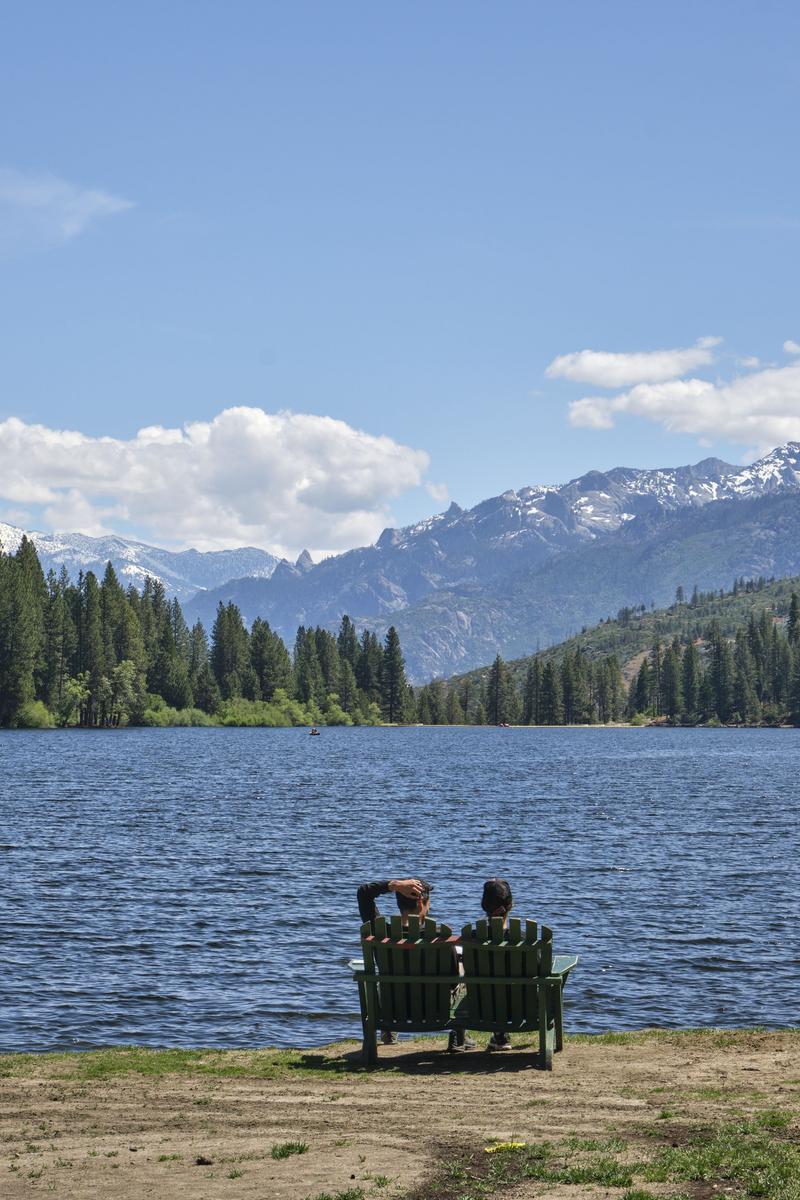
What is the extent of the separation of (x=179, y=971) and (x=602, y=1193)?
66.1 feet

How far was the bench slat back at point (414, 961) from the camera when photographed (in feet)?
67.4

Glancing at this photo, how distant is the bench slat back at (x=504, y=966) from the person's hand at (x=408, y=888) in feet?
7.17

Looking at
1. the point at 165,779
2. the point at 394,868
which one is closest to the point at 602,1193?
the point at 394,868

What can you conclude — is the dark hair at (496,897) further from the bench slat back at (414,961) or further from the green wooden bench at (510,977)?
the bench slat back at (414,961)

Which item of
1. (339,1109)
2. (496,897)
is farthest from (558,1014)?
(339,1109)

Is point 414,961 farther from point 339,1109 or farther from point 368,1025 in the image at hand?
point 339,1109

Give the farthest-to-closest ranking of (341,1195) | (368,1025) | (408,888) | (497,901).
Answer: (408,888), (497,901), (368,1025), (341,1195)

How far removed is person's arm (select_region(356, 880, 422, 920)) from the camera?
22.3 metres

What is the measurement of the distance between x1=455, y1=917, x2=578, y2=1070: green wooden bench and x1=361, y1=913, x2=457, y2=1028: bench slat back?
39 centimetres

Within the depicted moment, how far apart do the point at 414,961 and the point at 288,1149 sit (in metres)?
5.81

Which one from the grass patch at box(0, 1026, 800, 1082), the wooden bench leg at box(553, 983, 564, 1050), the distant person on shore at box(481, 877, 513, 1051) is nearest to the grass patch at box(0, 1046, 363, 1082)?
the grass patch at box(0, 1026, 800, 1082)

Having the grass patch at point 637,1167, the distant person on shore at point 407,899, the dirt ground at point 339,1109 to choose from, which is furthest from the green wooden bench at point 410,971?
the grass patch at point 637,1167

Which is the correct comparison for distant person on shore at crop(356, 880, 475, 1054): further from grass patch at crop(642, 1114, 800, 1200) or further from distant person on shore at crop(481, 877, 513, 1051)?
grass patch at crop(642, 1114, 800, 1200)

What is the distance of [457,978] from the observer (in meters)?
20.3
